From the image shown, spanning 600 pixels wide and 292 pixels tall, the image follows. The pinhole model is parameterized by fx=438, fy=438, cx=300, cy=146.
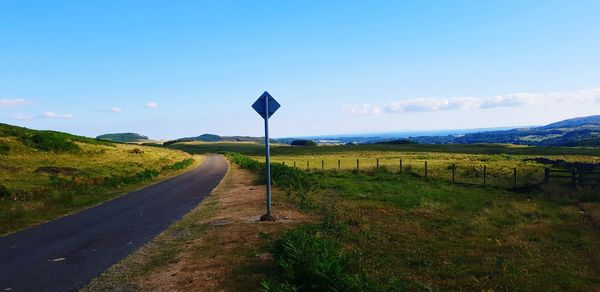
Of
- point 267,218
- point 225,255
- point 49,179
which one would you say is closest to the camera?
point 225,255

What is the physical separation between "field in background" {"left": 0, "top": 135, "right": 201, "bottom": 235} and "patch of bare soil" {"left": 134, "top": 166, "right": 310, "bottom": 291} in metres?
6.79

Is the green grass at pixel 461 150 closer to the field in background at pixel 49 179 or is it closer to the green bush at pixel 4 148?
the field in background at pixel 49 179

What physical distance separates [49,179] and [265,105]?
2033 cm

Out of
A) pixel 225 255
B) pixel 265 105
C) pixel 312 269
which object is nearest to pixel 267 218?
pixel 265 105

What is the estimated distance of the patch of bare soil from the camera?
7.77 meters

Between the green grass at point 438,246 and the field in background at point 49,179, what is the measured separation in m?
10.6

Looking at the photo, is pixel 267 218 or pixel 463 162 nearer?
pixel 267 218

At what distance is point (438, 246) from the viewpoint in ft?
37.8

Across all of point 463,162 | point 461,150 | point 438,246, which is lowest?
point 461,150

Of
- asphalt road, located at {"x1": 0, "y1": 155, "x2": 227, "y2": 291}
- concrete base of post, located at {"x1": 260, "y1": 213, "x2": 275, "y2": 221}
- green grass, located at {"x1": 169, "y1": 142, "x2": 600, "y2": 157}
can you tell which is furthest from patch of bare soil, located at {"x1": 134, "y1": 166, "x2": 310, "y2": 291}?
green grass, located at {"x1": 169, "y1": 142, "x2": 600, "y2": 157}

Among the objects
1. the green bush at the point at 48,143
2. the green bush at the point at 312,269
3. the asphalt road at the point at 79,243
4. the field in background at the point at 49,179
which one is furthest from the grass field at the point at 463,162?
the green bush at the point at 48,143

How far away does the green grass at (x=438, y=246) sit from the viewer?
25.3 feet

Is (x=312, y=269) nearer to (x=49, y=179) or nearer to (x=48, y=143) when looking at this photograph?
(x=49, y=179)

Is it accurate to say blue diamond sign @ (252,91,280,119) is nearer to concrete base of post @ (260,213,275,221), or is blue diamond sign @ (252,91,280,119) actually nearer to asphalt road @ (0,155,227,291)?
concrete base of post @ (260,213,275,221)
